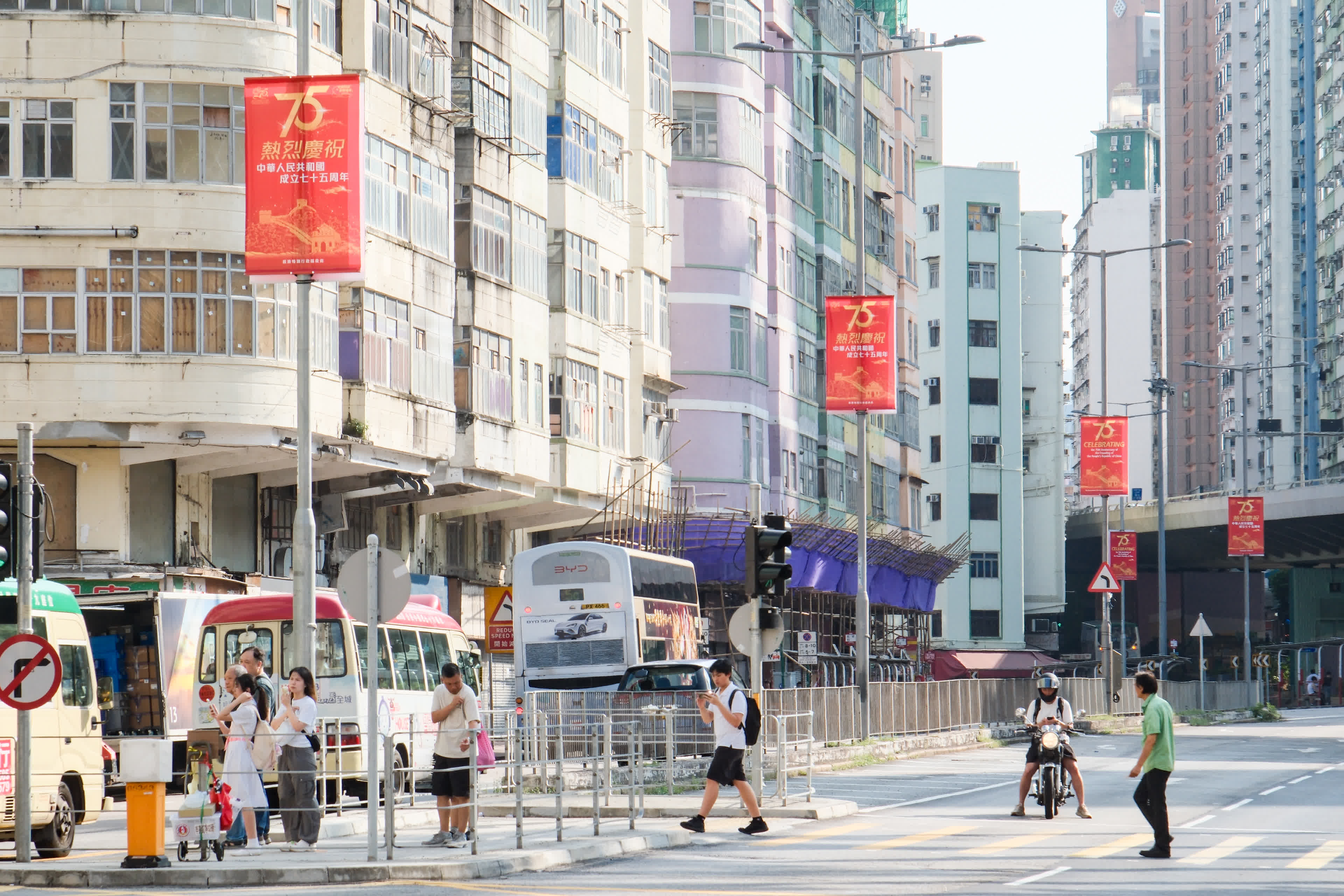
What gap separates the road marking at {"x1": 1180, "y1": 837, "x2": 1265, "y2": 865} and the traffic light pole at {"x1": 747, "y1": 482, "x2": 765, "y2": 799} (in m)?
4.81

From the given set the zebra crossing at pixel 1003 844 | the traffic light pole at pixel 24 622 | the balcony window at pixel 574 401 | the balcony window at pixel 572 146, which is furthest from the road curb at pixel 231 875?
the balcony window at pixel 572 146

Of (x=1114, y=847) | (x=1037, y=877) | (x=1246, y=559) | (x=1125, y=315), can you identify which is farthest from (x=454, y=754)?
(x=1125, y=315)

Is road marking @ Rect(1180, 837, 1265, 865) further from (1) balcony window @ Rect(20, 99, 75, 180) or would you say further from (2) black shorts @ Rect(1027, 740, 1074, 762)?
(1) balcony window @ Rect(20, 99, 75, 180)

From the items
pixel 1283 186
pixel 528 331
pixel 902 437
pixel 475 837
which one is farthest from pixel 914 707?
pixel 1283 186

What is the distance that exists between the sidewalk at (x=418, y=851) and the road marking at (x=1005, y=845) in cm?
284

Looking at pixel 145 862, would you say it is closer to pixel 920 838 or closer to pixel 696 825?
pixel 696 825

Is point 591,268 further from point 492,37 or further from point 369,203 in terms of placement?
point 369,203

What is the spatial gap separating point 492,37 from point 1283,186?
101m

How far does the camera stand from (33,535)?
17969 millimetres

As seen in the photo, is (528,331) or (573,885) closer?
(573,885)

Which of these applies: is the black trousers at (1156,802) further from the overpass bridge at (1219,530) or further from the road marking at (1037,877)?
the overpass bridge at (1219,530)

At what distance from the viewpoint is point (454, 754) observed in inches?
755

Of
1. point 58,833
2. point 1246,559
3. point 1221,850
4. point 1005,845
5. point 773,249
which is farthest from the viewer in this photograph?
point 1246,559

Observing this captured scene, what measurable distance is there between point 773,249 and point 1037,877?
43.4 metres
